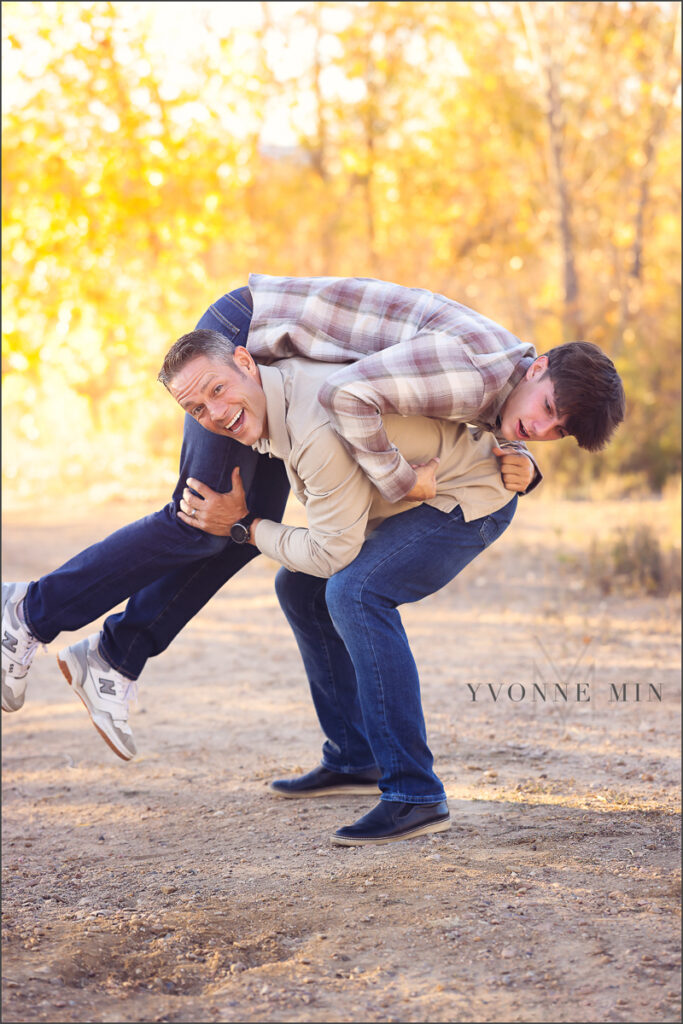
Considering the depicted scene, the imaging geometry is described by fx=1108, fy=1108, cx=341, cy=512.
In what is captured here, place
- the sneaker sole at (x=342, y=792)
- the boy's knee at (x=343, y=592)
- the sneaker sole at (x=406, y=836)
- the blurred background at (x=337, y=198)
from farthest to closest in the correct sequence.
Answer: the blurred background at (x=337, y=198) → the sneaker sole at (x=342, y=792) → the sneaker sole at (x=406, y=836) → the boy's knee at (x=343, y=592)

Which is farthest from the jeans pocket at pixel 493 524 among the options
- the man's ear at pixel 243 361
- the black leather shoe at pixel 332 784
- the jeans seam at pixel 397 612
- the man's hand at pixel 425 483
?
the black leather shoe at pixel 332 784

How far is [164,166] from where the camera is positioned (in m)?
10.1

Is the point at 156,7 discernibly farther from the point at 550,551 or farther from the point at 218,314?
the point at 218,314

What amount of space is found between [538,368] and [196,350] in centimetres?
91

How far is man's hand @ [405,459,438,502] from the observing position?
3.03m

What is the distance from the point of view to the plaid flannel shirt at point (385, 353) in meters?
2.82

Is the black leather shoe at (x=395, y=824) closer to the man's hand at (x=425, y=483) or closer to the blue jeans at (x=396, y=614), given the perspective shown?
the blue jeans at (x=396, y=614)

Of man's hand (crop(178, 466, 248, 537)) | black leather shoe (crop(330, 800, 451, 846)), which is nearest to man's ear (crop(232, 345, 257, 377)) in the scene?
man's hand (crop(178, 466, 248, 537))

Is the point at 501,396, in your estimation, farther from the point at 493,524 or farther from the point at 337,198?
the point at 337,198

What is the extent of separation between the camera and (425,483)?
303cm

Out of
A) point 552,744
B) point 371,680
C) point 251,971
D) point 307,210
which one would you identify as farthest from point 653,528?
point 307,210

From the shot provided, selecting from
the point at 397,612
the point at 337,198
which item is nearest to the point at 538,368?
the point at 397,612

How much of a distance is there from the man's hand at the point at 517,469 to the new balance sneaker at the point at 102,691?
1380mm

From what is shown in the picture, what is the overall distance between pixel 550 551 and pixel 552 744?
13.3 feet
